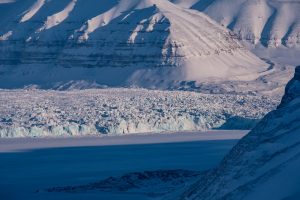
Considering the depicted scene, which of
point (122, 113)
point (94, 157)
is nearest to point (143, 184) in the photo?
point (94, 157)

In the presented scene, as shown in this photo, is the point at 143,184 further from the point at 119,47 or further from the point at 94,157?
the point at 119,47

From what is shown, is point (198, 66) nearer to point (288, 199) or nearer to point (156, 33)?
point (156, 33)

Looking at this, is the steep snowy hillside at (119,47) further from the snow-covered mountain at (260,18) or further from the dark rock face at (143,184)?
the dark rock face at (143,184)

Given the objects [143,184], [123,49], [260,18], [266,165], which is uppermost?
[266,165]

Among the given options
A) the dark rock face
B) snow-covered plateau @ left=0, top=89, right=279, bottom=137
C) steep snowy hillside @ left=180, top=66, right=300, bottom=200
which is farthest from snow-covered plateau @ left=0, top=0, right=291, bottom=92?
steep snowy hillside @ left=180, top=66, right=300, bottom=200

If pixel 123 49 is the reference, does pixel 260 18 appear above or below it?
above

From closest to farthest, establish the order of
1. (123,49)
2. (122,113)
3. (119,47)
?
1. (122,113)
2. (123,49)
3. (119,47)
